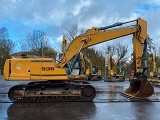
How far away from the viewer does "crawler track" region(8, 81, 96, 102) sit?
52.4 feet

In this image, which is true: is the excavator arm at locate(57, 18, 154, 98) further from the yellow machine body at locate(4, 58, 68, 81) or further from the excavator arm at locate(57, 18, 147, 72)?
the yellow machine body at locate(4, 58, 68, 81)

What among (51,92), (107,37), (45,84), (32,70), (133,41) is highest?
(107,37)

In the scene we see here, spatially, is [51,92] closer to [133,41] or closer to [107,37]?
[107,37]

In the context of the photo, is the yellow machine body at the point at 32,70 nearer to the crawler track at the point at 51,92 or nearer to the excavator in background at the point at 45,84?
the excavator in background at the point at 45,84

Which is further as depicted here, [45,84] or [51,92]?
[45,84]

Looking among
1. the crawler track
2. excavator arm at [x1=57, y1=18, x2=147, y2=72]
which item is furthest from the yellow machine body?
excavator arm at [x1=57, y1=18, x2=147, y2=72]

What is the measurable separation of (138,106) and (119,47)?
78012mm

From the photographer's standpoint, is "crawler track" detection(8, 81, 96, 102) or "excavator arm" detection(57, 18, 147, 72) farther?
"excavator arm" detection(57, 18, 147, 72)

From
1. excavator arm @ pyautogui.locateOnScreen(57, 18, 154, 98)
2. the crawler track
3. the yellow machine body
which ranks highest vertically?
excavator arm @ pyautogui.locateOnScreen(57, 18, 154, 98)

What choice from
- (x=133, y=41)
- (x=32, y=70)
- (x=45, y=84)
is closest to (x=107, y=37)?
(x=133, y=41)

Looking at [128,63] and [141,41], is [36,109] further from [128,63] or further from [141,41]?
[128,63]

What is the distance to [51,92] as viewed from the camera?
16234 mm

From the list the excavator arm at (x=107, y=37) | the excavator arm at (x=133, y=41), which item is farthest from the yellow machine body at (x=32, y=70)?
the excavator arm at (x=107, y=37)

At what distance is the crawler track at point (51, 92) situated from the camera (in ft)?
52.4
